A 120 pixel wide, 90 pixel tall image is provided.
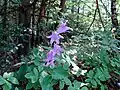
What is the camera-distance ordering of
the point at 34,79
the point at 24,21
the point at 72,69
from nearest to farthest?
the point at 34,79
the point at 72,69
the point at 24,21

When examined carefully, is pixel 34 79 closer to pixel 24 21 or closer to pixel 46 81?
pixel 46 81

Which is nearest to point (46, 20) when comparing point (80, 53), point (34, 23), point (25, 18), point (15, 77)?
point (34, 23)

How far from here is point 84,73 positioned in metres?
2.12

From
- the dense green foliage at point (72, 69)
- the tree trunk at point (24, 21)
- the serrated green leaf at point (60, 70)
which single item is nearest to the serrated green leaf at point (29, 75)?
the dense green foliage at point (72, 69)

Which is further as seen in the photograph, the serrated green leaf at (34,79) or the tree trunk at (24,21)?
the tree trunk at (24,21)

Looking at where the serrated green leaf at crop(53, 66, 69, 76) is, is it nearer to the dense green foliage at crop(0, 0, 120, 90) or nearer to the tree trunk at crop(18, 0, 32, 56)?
the dense green foliage at crop(0, 0, 120, 90)

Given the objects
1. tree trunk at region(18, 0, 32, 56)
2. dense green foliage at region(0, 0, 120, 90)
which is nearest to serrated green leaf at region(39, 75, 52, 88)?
dense green foliage at region(0, 0, 120, 90)

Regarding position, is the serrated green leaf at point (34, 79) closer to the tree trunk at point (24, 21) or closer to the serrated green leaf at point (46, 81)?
the serrated green leaf at point (46, 81)

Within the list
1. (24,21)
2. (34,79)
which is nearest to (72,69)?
(34,79)

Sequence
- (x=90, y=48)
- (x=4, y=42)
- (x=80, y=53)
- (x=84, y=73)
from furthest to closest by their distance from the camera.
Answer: (x=4, y=42) < (x=90, y=48) < (x=80, y=53) < (x=84, y=73)

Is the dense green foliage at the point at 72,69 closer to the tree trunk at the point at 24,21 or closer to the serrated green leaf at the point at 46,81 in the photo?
the serrated green leaf at the point at 46,81

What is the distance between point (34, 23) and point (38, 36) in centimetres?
24

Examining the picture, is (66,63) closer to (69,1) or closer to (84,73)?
(84,73)

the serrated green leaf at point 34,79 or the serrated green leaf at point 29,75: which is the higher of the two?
the serrated green leaf at point 29,75
